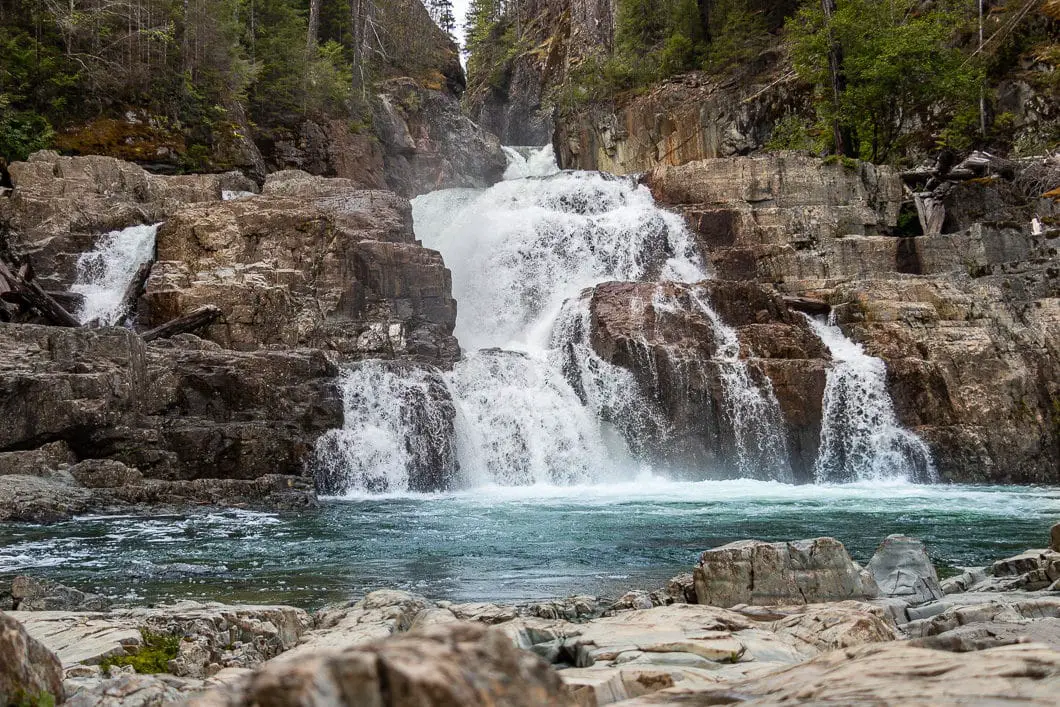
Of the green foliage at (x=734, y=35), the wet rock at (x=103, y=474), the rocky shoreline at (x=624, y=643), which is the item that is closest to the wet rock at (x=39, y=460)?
the wet rock at (x=103, y=474)

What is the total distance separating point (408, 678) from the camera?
1858mm

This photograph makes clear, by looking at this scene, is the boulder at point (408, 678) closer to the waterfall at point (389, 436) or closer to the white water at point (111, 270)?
the waterfall at point (389, 436)

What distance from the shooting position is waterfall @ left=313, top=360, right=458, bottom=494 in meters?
18.4

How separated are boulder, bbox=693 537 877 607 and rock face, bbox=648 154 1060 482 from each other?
14.9 metres

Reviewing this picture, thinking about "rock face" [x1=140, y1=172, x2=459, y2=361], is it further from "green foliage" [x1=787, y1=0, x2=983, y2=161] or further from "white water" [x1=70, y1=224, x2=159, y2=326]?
"green foliage" [x1=787, y1=0, x2=983, y2=161]

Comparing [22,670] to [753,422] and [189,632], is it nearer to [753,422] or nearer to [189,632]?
[189,632]

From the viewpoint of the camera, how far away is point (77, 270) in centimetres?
2281

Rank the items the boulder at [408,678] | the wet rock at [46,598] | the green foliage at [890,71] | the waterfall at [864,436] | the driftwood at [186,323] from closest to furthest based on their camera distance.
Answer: the boulder at [408,678] → the wet rock at [46,598] → the waterfall at [864,436] → the driftwood at [186,323] → the green foliage at [890,71]

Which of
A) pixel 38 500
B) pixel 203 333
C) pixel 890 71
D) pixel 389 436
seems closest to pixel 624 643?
pixel 38 500

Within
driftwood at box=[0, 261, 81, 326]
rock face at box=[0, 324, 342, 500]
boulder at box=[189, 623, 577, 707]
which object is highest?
driftwood at box=[0, 261, 81, 326]

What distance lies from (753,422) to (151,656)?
1729 centimetres

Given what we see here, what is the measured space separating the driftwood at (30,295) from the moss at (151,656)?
55.9ft

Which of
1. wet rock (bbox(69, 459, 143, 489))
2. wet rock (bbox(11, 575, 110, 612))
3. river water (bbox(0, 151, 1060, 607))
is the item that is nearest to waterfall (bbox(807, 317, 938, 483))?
river water (bbox(0, 151, 1060, 607))

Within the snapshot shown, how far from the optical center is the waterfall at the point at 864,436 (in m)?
20.4
